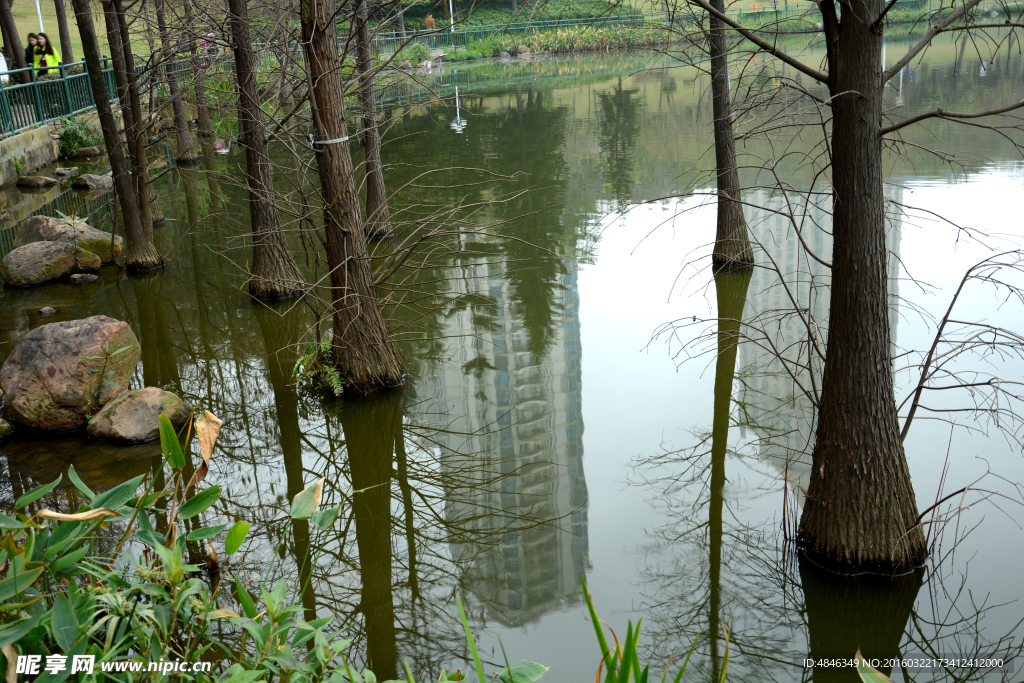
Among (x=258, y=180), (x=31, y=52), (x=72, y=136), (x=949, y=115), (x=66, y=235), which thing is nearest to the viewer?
(x=949, y=115)

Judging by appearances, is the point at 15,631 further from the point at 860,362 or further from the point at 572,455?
the point at 572,455

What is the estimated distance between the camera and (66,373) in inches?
225

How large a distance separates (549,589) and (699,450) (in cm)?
176

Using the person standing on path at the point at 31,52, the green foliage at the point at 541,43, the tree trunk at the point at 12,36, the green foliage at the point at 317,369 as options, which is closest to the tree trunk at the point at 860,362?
the green foliage at the point at 317,369

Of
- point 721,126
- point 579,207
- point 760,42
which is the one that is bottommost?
point 579,207

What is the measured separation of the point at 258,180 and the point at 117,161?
10.7 feet

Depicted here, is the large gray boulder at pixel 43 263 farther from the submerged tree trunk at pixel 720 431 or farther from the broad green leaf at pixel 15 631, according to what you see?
the broad green leaf at pixel 15 631

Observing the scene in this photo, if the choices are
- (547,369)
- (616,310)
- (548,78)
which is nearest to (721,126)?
(616,310)

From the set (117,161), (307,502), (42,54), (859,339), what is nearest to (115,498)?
(307,502)

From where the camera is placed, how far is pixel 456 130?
752 inches

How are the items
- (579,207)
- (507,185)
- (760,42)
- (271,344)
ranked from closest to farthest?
(760,42)
(271,344)
(579,207)
(507,185)

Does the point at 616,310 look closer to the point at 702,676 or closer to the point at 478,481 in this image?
the point at 478,481

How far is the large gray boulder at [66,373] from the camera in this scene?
564cm

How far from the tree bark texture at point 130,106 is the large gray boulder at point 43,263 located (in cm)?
84
